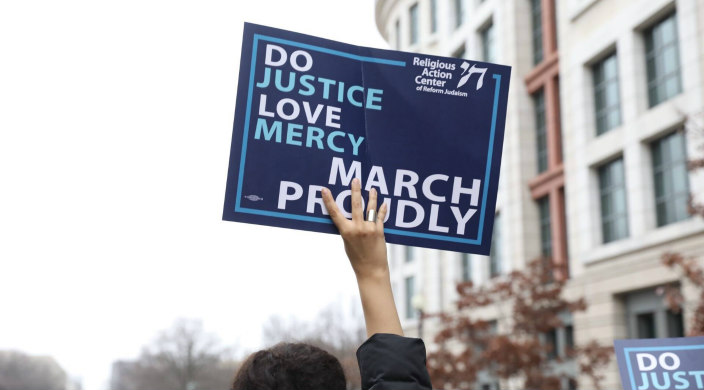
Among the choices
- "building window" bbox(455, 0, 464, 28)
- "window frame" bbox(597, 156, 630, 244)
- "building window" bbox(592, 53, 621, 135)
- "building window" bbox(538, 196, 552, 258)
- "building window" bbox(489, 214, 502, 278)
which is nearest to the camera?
"window frame" bbox(597, 156, 630, 244)

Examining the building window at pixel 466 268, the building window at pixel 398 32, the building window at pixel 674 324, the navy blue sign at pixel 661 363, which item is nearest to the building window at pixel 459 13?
the building window at pixel 398 32

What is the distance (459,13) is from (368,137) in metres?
40.0

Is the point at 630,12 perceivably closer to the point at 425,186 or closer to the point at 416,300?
the point at 416,300


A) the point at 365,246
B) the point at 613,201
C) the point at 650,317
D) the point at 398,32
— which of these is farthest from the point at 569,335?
the point at 365,246

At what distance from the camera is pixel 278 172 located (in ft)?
12.4

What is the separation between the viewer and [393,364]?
2520 millimetres

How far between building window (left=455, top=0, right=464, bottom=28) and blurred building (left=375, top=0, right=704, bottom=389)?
A: 9.19 ft

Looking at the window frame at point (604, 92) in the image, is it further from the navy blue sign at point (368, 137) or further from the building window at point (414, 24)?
the navy blue sign at point (368, 137)

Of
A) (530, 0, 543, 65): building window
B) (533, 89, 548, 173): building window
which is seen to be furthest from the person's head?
(530, 0, 543, 65): building window

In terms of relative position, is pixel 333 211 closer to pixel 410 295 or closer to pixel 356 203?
pixel 356 203

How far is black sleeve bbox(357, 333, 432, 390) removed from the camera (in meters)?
2.51

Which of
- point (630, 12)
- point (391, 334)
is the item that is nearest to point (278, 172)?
point (391, 334)

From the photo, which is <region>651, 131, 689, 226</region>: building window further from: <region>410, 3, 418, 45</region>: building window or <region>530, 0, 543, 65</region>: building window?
<region>410, 3, 418, 45</region>: building window

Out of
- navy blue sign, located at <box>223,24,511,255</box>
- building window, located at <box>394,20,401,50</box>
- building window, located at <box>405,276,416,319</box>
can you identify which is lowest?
navy blue sign, located at <box>223,24,511,255</box>
